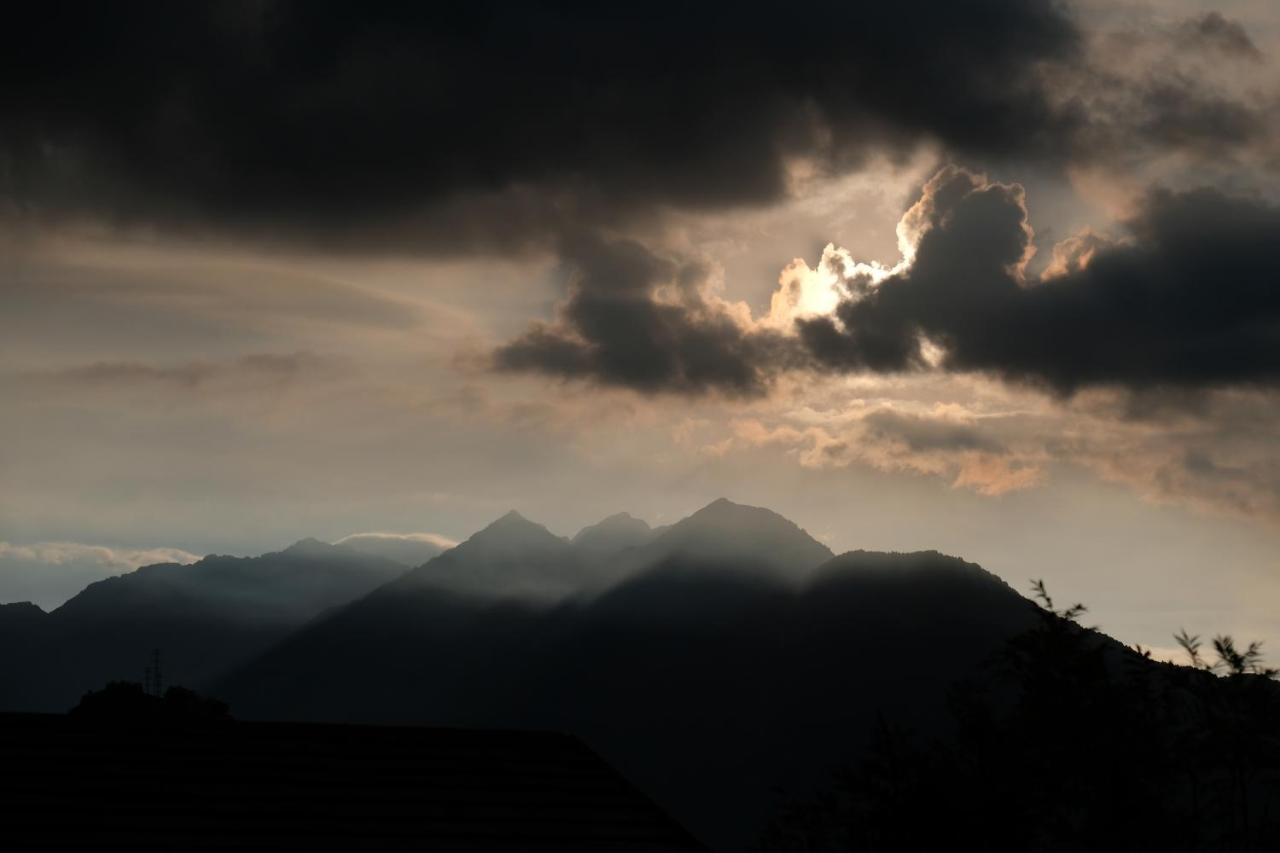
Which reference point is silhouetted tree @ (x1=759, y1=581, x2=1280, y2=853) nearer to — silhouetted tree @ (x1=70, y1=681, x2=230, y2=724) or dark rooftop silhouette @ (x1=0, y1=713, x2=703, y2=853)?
dark rooftop silhouette @ (x1=0, y1=713, x2=703, y2=853)

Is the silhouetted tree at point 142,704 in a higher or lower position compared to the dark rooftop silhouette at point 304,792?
higher

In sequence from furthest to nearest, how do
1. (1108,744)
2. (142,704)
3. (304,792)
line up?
(142,704), (1108,744), (304,792)

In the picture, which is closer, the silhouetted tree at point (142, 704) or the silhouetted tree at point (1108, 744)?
the silhouetted tree at point (1108, 744)

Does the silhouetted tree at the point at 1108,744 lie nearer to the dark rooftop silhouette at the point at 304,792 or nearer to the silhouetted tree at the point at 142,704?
the dark rooftop silhouette at the point at 304,792

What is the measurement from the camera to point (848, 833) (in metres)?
29.7

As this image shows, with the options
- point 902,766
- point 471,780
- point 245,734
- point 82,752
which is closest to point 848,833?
point 902,766

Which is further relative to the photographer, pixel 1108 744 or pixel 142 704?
pixel 142 704

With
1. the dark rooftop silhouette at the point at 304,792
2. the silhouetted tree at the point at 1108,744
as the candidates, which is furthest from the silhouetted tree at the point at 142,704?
the dark rooftop silhouette at the point at 304,792

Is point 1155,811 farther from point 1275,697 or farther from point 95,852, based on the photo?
point 95,852

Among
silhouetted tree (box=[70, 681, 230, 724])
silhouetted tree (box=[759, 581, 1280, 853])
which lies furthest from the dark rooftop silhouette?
silhouetted tree (box=[70, 681, 230, 724])

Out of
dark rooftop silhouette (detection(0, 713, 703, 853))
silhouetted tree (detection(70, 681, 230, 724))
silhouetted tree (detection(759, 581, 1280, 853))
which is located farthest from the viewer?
silhouetted tree (detection(70, 681, 230, 724))

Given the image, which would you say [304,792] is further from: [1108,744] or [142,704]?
[142,704]

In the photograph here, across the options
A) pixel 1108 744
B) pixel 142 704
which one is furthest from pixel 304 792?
pixel 142 704

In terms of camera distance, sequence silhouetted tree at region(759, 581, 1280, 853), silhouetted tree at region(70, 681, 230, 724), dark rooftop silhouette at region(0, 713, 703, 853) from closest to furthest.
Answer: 1. dark rooftop silhouette at region(0, 713, 703, 853)
2. silhouetted tree at region(759, 581, 1280, 853)
3. silhouetted tree at region(70, 681, 230, 724)
